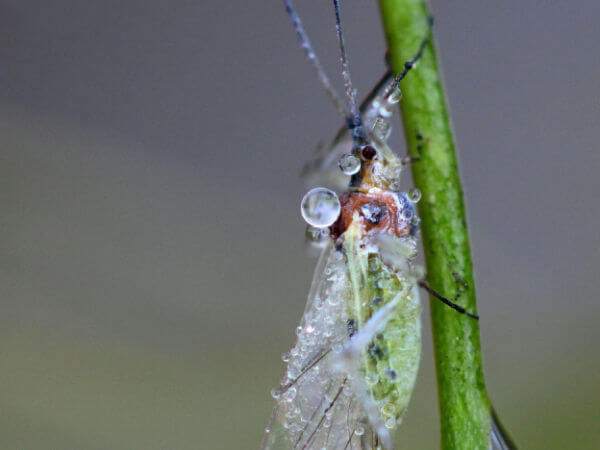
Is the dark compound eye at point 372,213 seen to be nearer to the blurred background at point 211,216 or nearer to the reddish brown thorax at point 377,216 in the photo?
the reddish brown thorax at point 377,216

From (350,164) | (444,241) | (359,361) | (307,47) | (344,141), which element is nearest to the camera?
(444,241)

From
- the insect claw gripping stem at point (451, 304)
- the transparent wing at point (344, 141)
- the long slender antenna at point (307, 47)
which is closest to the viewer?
the insect claw gripping stem at point (451, 304)

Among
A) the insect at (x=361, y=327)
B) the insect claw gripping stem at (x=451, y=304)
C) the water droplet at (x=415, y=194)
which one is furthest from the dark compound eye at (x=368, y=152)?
the insect claw gripping stem at (x=451, y=304)

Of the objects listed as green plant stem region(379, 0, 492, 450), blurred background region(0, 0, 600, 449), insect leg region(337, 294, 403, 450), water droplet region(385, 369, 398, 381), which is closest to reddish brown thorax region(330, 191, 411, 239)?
insect leg region(337, 294, 403, 450)

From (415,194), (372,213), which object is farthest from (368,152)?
(415,194)

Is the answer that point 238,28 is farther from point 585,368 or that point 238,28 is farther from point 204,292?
point 585,368

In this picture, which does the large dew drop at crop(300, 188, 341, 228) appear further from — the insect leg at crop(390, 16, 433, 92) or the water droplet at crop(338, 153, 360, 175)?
the insect leg at crop(390, 16, 433, 92)

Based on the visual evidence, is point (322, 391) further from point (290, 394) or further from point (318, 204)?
point (318, 204)
